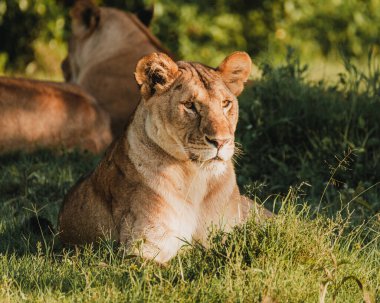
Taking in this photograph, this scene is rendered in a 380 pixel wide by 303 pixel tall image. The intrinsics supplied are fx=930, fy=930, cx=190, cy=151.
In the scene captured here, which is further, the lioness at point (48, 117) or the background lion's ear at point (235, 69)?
the lioness at point (48, 117)

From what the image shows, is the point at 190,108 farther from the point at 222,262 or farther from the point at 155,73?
the point at 222,262

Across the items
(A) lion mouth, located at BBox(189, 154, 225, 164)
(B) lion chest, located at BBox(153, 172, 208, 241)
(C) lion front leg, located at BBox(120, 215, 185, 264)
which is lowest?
(C) lion front leg, located at BBox(120, 215, 185, 264)

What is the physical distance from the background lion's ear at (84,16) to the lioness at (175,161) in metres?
4.01

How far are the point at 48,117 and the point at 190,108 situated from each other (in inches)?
122

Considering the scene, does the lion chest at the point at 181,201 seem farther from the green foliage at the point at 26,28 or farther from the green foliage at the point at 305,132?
the green foliage at the point at 26,28

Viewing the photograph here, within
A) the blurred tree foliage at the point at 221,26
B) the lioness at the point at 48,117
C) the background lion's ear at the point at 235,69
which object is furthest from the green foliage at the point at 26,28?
the background lion's ear at the point at 235,69

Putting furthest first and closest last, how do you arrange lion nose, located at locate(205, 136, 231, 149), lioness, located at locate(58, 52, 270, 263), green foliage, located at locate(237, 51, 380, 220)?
green foliage, located at locate(237, 51, 380, 220) < lioness, located at locate(58, 52, 270, 263) < lion nose, located at locate(205, 136, 231, 149)

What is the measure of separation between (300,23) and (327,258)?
7.34 m

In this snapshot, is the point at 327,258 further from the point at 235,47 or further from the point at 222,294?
the point at 235,47

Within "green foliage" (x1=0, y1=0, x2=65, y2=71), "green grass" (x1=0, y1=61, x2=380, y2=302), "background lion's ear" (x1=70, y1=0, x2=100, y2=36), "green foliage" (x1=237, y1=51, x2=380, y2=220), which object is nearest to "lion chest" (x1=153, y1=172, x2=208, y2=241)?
"green grass" (x1=0, y1=61, x2=380, y2=302)

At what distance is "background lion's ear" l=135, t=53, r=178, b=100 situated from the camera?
4.17 m

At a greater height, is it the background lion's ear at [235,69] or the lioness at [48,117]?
the background lion's ear at [235,69]

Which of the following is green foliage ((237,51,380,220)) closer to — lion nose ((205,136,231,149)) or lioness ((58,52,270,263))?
lioness ((58,52,270,263))

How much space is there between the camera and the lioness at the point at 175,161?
4.03 metres
